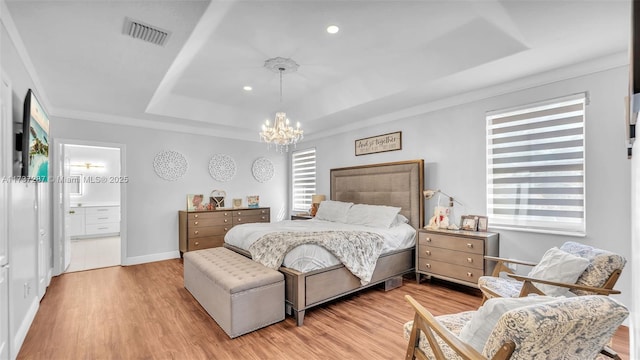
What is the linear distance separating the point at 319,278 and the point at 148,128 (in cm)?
427

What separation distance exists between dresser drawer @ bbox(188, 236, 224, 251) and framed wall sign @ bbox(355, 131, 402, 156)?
3110 millimetres

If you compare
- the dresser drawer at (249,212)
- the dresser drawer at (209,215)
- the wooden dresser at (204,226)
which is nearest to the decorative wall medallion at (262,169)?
the dresser drawer at (249,212)

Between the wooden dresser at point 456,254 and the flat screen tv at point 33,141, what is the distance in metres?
4.17

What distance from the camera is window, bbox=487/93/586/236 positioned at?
2992 millimetres

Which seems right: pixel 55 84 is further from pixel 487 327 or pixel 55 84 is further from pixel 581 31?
pixel 581 31

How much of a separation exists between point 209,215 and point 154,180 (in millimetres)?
1165

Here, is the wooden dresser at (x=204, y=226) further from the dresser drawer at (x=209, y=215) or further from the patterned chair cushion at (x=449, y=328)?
the patterned chair cushion at (x=449, y=328)

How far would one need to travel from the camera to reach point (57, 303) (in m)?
3.25

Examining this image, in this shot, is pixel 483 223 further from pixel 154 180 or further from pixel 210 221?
pixel 154 180

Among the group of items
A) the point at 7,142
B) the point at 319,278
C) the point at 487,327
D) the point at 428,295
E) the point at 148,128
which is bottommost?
the point at 428,295

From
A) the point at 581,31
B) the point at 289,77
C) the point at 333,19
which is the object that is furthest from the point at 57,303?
the point at 581,31

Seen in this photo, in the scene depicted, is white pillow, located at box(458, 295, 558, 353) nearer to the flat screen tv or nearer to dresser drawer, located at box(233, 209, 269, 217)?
the flat screen tv

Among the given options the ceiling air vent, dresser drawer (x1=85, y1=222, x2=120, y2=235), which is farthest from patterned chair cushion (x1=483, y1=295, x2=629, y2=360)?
dresser drawer (x1=85, y1=222, x2=120, y2=235)

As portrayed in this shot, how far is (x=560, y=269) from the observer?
2.16 m
